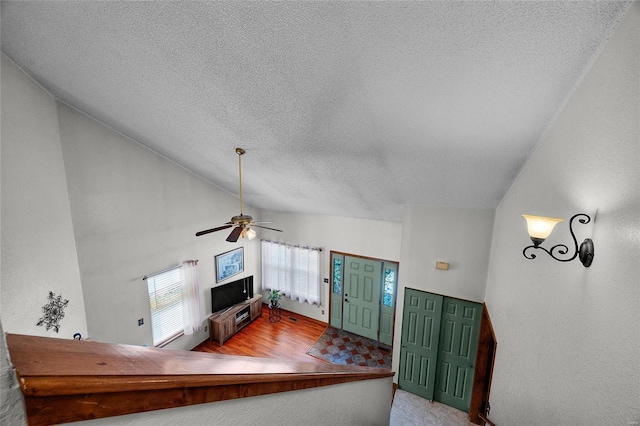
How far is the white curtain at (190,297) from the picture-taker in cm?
498

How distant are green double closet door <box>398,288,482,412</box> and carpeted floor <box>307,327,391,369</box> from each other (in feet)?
2.74

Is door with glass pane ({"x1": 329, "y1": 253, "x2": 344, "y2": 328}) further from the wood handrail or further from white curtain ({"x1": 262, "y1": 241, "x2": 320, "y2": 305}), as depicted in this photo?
the wood handrail

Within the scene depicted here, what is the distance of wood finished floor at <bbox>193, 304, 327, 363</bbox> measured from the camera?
5.35m

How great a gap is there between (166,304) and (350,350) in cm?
354

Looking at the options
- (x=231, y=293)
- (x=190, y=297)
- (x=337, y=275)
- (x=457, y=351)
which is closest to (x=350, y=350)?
(x=337, y=275)

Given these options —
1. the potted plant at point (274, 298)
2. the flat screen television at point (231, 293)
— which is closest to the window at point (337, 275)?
the potted plant at point (274, 298)

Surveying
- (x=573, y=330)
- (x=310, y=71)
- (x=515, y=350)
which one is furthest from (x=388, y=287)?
(x=310, y=71)

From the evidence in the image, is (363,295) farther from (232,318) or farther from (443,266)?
(232,318)

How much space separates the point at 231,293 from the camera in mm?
5938

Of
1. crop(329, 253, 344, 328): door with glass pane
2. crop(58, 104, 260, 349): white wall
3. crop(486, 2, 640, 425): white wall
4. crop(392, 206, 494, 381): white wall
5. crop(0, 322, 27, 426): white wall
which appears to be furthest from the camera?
crop(329, 253, 344, 328): door with glass pane

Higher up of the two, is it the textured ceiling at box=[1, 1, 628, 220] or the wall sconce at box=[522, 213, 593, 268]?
the textured ceiling at box=[1, 1, 628, 220]

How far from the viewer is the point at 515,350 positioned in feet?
7.55

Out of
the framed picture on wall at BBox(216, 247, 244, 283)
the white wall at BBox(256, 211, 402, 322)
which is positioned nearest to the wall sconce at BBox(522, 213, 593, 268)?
the white wall at BBox(256, 211, 402, 322)

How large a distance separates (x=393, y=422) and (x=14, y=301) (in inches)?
178
